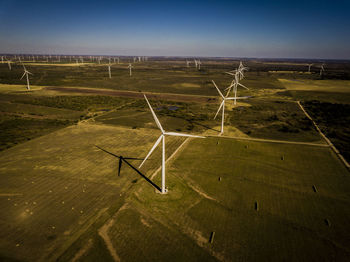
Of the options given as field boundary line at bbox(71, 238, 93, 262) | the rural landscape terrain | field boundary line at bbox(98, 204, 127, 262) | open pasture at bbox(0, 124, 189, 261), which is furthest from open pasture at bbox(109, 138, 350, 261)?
open pasture at bbox(0, 124, 189, 261)

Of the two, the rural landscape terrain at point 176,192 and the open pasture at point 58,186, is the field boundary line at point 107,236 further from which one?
the open pasture at point 58,186

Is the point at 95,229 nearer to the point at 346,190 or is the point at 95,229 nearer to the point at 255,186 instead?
the point at 255,186

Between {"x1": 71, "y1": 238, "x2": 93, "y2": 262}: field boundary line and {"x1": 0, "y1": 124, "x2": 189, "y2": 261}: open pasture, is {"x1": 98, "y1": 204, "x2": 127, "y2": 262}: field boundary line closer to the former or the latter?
{"x1": 71, "y1": 238, "x2": 93, "y2": 262}: field boundary line

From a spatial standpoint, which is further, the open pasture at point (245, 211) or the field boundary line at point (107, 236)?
the open pasture at point (245, 211)

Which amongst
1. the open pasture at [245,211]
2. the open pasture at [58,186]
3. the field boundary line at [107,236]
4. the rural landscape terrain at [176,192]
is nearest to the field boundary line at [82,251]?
the rural landscape terrain at [176,192]

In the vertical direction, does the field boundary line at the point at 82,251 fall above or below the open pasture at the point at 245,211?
Answer: below

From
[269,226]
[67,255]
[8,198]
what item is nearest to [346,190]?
[269,226]

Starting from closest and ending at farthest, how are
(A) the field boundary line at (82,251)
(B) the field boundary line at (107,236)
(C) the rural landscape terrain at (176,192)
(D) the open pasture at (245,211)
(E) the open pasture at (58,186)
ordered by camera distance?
(A) the field boundary line at (82,251) < (B) the field boundary line at (107,236) < (D) the open pasture at (245,211) < (C) the rural landscape terrain at (176,192) < (E) the open pasture at (58,186)

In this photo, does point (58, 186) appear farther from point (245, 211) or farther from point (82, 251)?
point (245, 211)

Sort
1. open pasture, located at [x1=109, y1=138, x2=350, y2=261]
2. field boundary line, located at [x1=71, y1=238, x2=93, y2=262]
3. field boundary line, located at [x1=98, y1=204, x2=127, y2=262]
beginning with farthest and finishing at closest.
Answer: open pasture, located at [x1=109, y1=138, x2=350, y2=261], field boundary line, located at [x1=98, y1=204, x2=127, y2=262], field boundary line, located at [x1=71, y1=238, x2=93, y2=262]

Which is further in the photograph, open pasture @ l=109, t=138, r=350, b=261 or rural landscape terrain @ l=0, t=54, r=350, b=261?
rural landscape terrain @ l=0, t=54, r=350, b=261

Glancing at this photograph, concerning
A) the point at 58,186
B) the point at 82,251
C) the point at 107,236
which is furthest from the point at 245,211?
the point at 58,186
